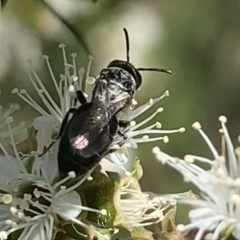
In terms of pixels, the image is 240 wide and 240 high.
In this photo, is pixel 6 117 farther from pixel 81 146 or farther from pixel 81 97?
pixel 81 146

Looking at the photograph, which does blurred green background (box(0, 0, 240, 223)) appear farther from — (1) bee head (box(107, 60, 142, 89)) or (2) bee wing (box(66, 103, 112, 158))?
(2) bee wing (box(66, 103, 112, 158))

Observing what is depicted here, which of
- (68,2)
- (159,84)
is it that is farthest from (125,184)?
(159,84)

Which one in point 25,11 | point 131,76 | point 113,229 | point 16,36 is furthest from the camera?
point 16,36

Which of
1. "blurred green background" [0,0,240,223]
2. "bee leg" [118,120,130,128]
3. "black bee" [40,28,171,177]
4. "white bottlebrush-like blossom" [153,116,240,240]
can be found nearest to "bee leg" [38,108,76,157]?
"black bee" [40,28,171,177]

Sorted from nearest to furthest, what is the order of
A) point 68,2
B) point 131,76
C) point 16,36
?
1. point 131,76
2. point 68,2
3. point 16,36

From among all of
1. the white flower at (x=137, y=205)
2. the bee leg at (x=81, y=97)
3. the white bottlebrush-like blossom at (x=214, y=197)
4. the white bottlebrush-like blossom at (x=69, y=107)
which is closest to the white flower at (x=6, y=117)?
the white bottlebrush-like blossom at (x=69, y=107)

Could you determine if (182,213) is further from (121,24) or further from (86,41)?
(121,24)

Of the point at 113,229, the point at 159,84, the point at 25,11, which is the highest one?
the point at 25,11
